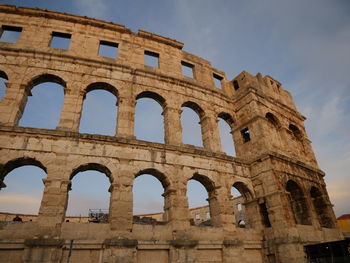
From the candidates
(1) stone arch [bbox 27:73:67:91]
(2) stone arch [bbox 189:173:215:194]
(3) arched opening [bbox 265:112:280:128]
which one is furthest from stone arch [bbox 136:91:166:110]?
(3) arched opening [bbox 265:112:280:128]

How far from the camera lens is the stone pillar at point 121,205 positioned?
8258 millimetres

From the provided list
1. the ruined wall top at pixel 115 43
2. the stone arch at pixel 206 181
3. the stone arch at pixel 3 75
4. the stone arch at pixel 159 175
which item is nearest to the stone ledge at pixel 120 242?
the stone arch at pixel 159 175

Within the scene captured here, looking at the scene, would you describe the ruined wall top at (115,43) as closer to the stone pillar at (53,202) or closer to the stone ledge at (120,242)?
the stone pillar at (53,202)

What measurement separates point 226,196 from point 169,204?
277 centimetres

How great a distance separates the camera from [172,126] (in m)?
11.4

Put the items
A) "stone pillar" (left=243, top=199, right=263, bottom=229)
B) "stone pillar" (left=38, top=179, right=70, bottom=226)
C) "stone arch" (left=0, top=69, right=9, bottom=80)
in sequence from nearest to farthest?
"stone pillar" (left=38, top=179, right=70, bottom=226) → "stone arch" (left=0, top=69, right=9, bottom=80) → "stone pillar" (left=243, top=199, right=263, bottom=229)

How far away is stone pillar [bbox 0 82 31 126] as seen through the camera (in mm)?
9188

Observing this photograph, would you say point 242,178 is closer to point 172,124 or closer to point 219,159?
point 219,159

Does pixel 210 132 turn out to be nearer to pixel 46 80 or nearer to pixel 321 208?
pixel 321 208

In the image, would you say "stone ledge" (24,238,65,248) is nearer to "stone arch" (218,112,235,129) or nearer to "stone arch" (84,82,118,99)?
"stone arch" (84,82,118,99)

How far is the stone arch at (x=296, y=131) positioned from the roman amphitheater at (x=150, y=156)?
0.59 meters

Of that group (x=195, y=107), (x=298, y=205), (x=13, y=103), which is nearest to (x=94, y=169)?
(x=13, y=103)

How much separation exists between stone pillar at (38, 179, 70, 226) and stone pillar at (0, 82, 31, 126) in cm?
310

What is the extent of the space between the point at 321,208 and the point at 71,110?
14739mm
